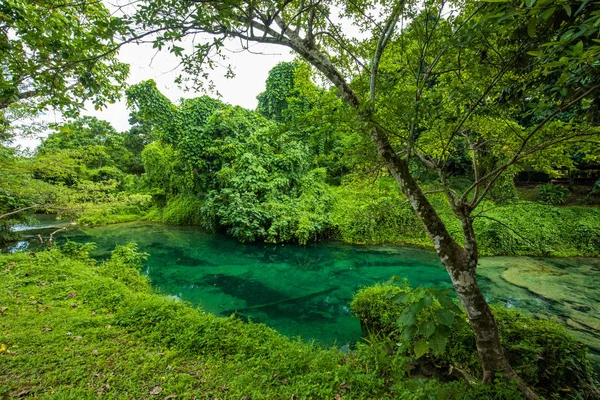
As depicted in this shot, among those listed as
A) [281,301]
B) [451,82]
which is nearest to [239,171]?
[281,301]

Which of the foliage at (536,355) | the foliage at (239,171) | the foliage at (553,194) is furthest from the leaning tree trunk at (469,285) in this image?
the foliage at (553,194)

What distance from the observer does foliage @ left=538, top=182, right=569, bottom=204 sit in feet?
36.7

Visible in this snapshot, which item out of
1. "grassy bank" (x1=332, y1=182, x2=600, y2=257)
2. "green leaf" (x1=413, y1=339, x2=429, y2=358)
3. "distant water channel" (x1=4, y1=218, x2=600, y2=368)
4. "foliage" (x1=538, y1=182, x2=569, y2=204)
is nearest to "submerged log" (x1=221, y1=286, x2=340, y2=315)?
"distant water channel" (x1=4, y1=218, x2=600, y2=368)

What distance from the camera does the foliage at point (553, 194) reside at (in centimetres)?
1118

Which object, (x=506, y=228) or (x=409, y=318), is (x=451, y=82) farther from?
(x=506, y=228)

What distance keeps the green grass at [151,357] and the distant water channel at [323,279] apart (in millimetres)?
1705

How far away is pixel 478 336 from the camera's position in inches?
102

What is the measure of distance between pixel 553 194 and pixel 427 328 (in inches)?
548

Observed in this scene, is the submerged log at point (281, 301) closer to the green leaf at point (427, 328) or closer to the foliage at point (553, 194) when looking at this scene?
the green leaf at point (427, 328)

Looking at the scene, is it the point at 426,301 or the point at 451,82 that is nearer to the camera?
the point at 426,301

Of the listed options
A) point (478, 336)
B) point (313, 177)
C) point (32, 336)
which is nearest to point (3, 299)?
point (32, 336)

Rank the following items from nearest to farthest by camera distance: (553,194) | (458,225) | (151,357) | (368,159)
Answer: (151,357)
(368,159)
(458,225)
(553,194)

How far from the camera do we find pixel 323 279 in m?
7.53

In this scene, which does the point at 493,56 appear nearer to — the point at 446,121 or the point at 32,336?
the point at 446,121
